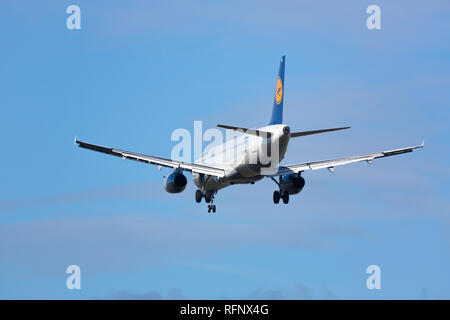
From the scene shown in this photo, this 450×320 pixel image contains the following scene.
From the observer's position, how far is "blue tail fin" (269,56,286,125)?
78.1m

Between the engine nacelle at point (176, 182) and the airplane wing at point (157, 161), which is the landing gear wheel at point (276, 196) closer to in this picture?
the airplane wing at point (157, 161)

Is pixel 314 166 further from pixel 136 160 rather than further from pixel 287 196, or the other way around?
pixel 136 160

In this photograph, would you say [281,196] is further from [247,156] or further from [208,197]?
[247,156]

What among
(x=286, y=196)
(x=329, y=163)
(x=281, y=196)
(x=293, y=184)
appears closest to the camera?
(x=293, y=184)

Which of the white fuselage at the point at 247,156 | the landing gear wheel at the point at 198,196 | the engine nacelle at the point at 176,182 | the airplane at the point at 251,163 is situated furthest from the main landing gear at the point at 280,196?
the engine nacelle at the point at 176,182

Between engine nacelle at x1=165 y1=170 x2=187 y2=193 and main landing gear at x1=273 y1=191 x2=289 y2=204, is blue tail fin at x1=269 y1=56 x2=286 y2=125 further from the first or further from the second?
engine nacelle at x1=165 y1=170 x2=187 y2=193

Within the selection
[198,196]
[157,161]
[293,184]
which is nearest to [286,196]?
[293,184]

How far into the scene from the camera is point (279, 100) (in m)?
78.9

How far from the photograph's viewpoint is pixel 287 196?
3253 inches

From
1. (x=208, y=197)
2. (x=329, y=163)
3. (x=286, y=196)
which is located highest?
(x=329, y=163)

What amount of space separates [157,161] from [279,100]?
11503 millimetres

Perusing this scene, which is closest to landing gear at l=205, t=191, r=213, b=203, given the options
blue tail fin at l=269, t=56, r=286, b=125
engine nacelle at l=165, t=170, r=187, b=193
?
engine nacelle at l=165, t=170, r=187, b=193
